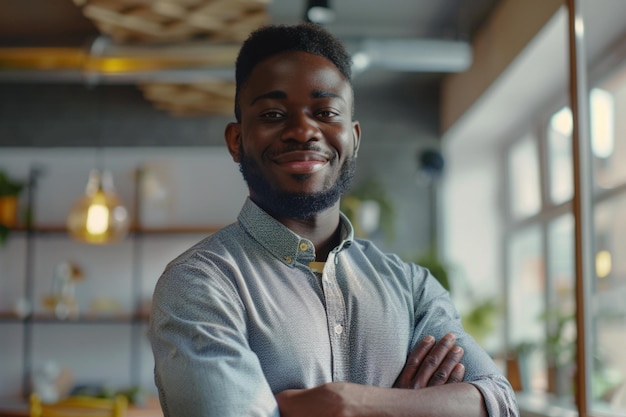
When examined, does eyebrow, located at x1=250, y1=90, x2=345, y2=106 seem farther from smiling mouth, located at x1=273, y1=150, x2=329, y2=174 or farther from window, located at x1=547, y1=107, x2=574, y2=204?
window, located at x1=547, y1=107, x2=574, y2=204

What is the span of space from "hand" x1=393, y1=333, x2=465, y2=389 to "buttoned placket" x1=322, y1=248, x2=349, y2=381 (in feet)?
0.40

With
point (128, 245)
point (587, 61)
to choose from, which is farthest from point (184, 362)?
point (128, 245)

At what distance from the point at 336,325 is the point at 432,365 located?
20cm

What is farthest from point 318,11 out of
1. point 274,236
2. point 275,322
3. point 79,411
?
point 275,322

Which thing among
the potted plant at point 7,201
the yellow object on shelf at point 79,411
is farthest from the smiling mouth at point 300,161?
the potted plant at point 7,201

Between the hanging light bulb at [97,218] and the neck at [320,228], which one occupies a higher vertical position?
the hanging light bulb at [97,218]

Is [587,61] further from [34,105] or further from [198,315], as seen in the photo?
[34,105]

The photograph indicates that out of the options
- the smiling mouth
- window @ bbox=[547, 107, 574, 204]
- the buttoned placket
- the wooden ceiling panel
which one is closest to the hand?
the buttoned placket

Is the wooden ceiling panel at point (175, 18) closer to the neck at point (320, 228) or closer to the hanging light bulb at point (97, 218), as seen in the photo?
the hanging light bulb at point (97, 218)

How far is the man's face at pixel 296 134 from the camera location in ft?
5.00

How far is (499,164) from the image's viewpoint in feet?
25.1

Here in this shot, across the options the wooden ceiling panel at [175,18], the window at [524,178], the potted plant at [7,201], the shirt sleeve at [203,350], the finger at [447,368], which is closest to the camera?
the shirt sleeve at [203,350]

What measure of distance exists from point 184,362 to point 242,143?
1.27 feet

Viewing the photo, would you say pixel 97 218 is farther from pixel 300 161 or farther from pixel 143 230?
pixel 300 161
